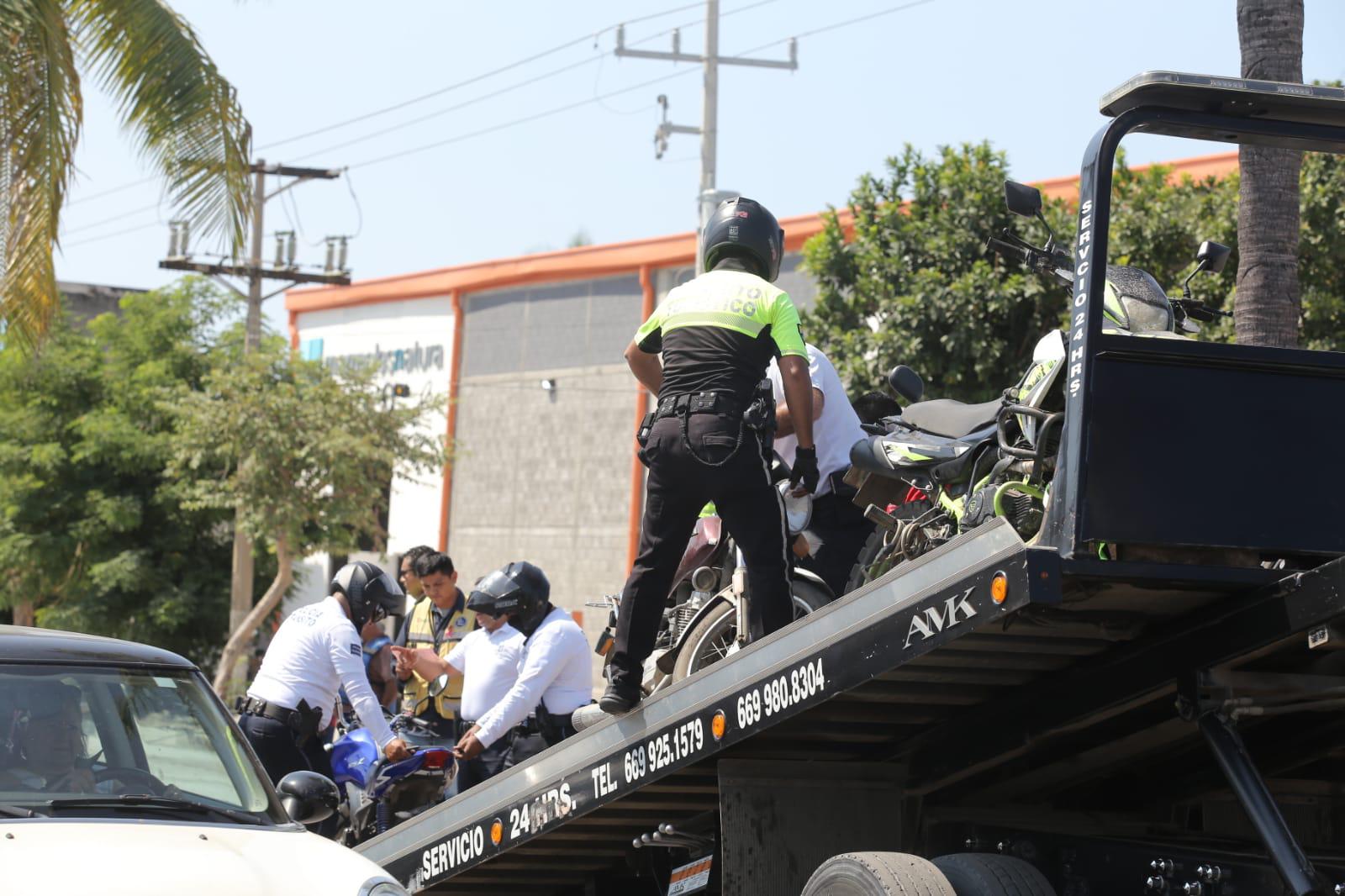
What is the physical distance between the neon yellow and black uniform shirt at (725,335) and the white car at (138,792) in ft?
6.28

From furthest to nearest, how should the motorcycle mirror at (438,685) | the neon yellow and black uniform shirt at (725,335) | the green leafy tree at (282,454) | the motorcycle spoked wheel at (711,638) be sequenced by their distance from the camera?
the green leafy tree at (282,454) → the motorcycle mirror at (438,685) → the motorcycle spoked wheel at (711,638) → the neon yellow and black uniform shirt at (725,335)

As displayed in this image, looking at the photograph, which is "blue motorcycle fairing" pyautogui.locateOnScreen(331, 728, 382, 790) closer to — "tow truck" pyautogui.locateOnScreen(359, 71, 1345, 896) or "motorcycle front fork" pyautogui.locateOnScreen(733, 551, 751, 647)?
"tow truck" pyautogui.locateOnScreen(359, 71, 1345, 896)

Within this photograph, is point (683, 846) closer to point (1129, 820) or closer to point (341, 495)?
point (1129, 820)

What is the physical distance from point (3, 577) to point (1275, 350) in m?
25.3

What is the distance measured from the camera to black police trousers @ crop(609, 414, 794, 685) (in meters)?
5.76

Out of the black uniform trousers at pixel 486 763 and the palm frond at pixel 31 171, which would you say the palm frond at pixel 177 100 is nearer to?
the palm frond at pixel 31 171

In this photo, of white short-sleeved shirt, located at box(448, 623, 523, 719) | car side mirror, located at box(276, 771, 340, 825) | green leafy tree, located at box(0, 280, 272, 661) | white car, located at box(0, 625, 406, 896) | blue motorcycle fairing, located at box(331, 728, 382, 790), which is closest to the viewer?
white car, located at box(0, 625, 406, 896)

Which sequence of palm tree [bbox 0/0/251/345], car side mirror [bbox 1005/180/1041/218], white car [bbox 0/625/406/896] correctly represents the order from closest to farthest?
white car [bbox 0/625/406/896], car side mirror [bbox 1005/180/1041/218], palm tree [bbox 0/0/251/345]

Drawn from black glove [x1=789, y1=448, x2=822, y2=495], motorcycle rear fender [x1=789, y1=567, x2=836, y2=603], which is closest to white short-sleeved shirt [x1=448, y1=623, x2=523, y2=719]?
motorcycle rear fender [x1=789, y1=567, x2=836, y2=603]

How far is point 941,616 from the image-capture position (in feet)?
14.9

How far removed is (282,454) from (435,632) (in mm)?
13693

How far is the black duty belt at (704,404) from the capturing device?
5812mm

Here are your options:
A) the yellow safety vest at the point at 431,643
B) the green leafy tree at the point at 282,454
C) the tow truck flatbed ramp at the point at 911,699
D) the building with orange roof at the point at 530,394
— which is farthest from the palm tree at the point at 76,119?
the building with orange roof at the point at 530,394

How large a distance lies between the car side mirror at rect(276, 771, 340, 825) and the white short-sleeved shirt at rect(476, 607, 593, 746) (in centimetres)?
265
